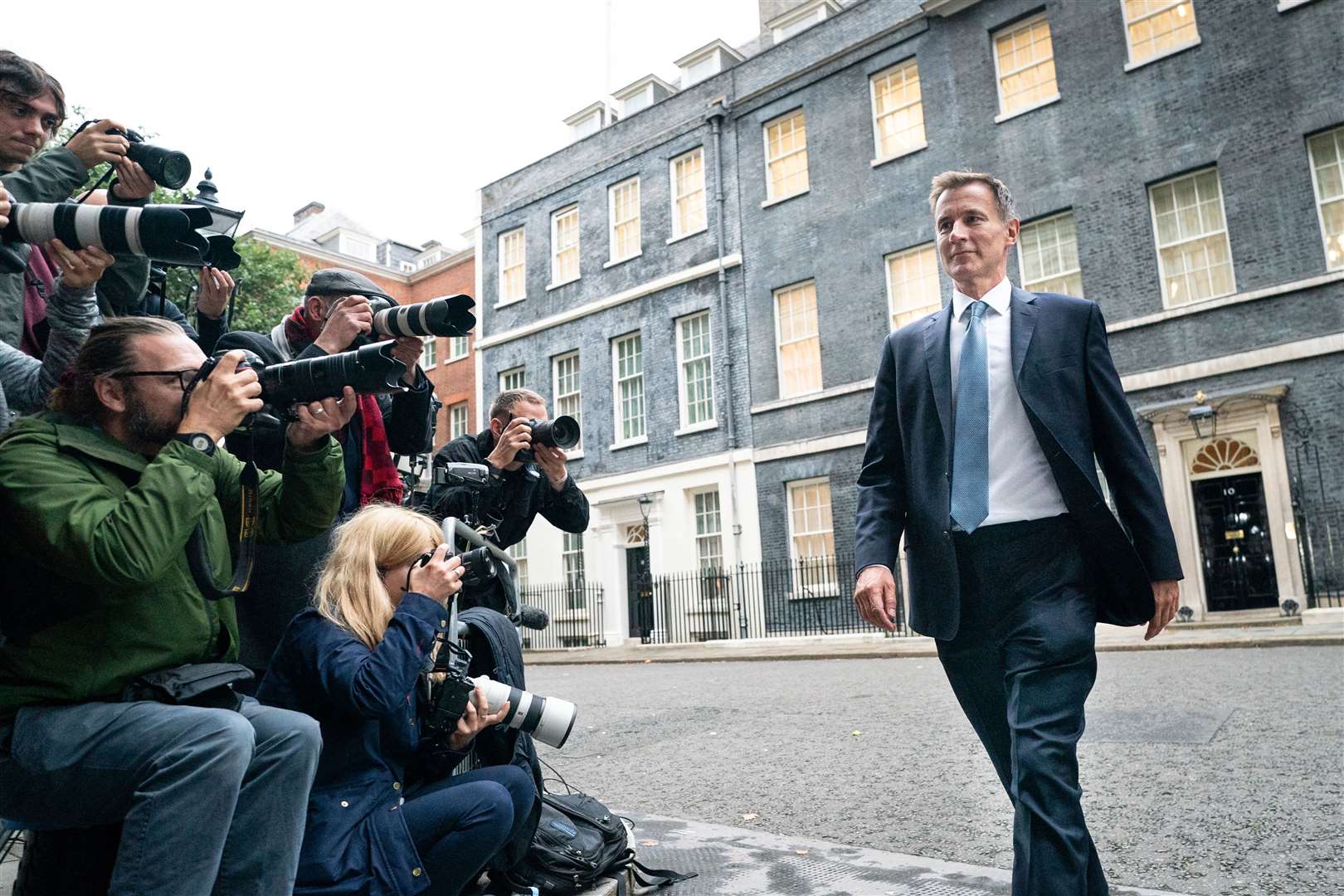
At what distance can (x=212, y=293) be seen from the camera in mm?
3514

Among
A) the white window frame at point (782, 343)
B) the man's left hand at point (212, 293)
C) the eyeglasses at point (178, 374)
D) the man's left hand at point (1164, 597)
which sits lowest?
the man's left hand at point (1164, 597)

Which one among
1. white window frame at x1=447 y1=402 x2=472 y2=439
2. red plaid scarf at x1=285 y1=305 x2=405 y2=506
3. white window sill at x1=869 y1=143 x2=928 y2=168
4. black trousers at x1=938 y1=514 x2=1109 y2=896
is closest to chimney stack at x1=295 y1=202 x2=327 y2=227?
white window frame at x1=447 y1=402 x2=472 y2=439

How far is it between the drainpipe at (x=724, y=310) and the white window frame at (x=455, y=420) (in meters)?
10.2

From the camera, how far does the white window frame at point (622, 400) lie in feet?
70.0

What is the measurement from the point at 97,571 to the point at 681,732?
553cm

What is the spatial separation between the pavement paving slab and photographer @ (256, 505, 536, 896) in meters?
0.91

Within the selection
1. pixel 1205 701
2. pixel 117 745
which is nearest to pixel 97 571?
pixel 117 745

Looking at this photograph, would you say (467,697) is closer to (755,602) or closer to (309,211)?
(755,602)

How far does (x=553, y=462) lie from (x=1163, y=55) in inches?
592

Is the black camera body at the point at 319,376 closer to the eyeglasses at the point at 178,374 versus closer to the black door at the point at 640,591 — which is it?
the eyeglasses at the point at 178,374

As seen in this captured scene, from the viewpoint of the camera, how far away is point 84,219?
2.38 m

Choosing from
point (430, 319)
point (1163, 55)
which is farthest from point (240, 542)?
point (1163, 55)

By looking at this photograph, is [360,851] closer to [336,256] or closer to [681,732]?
[681,732]

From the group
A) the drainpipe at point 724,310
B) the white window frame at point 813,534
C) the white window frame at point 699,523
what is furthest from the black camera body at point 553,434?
the white window frame at point 699,523
